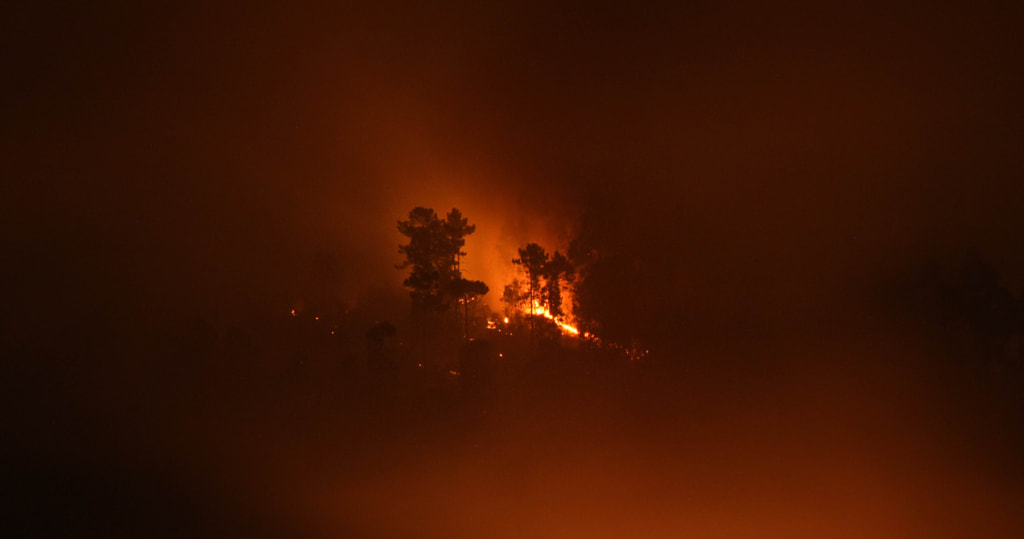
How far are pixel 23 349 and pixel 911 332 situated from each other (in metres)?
43.4

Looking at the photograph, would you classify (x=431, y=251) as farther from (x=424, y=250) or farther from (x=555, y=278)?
(x=555, y=278)

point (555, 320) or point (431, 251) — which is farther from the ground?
point (431, 251)

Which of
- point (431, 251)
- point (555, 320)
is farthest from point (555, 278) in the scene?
point (431, 251)

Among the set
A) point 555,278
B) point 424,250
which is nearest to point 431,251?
point 424,250

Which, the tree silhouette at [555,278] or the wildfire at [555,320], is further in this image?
the wildfire at [555,320]

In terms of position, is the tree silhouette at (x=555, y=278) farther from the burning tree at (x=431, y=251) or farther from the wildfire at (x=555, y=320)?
the burning tree at (x=431, y=251)

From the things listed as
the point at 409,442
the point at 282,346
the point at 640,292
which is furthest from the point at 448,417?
the point at 282,346

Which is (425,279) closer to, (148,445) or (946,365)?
(148,445)

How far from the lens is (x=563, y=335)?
31.3 meters

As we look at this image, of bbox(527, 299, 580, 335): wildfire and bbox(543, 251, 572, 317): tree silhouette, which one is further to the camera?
bbox(527, 299, 580, 335): wildfire

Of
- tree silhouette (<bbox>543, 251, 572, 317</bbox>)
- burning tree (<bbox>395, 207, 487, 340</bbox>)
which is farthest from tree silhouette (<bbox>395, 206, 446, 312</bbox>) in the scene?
tree silhouette (<bbox>543, 251, 572, 317</bbox>)

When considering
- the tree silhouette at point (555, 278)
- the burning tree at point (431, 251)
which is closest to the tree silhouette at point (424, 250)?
the burning tree at point (431, 251)

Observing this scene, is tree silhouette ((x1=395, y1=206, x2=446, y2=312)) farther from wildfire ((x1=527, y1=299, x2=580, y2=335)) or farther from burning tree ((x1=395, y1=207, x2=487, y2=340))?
wildfire ((x1=527, y1=299, x2=580, y2=335))

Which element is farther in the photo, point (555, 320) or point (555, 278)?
point (555, 320)
